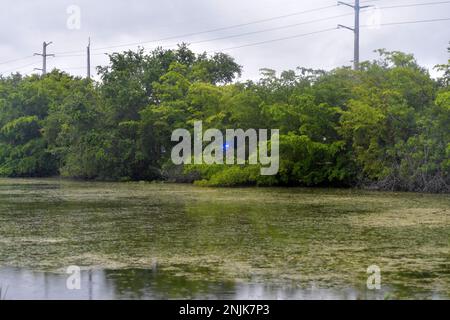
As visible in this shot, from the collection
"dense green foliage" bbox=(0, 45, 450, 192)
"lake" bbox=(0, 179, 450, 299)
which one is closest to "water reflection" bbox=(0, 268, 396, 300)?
"lake" bbox=(0, 179, 450, 299)

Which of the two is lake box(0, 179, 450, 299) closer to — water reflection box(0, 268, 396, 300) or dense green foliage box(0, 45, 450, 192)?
water reflection box(0, 268, 396, 300)

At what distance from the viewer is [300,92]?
84.4 feet

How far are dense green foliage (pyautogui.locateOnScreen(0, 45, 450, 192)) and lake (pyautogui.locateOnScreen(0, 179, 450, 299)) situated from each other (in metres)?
5.99

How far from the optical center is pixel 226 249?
9539 millimetres

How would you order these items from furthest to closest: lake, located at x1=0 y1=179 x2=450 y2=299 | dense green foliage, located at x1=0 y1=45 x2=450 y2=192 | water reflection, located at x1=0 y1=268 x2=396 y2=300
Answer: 1. dense green foliage, located at x1=0 y1=45 x2=450 y2=192
2. lake, located at x1=0 y1=179 x2=450 y2=299
3. water reflection, located at x1=0 y1=268 x2=396 y2=300

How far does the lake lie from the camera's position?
22.6ft

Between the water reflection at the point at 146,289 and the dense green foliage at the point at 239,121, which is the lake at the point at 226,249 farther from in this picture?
the dense green foliage at the point at 239,121

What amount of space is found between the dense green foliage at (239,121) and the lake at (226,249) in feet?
19.6

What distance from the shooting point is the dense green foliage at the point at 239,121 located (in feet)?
74.4

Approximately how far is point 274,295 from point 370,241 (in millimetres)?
4083

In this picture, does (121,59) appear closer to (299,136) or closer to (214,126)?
(214,126)

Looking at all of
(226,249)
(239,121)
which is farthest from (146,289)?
(239,121)

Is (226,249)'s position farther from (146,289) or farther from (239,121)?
(239,121)

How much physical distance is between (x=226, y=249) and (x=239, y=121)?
1751 centimetres
